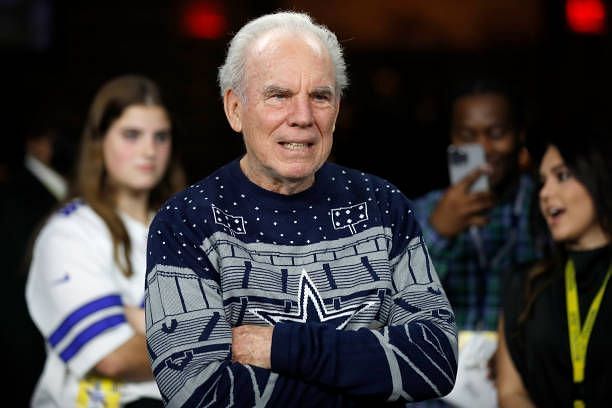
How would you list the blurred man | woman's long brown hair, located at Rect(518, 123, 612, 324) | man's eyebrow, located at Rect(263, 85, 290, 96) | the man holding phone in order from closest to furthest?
man's eyebrow, located at Rect(263, 85, 290, 96) → woman's long brown hair, located at Rect(518, 123, 612, 324) → the man holding phone → the blurred man

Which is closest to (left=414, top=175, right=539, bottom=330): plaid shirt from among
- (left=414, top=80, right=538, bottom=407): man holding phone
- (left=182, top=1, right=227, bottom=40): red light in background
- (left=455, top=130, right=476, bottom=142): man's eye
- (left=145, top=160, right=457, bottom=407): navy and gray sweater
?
(left=414, top=80, right=538, bottom=407): man holding phone

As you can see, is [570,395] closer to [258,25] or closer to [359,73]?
[258,25]

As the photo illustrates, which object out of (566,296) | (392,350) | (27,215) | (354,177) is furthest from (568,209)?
(27,215)

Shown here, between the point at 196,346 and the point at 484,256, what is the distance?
2058 millimetres

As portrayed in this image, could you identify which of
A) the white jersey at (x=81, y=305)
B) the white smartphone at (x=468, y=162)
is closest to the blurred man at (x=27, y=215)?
the white jersey at (x=81, y=305)

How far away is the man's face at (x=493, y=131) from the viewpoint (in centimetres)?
432

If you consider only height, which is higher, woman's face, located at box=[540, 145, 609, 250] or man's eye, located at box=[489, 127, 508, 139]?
man's eye, located at box=[489, 127, 508, 139]

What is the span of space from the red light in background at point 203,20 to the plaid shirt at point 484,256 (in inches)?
181

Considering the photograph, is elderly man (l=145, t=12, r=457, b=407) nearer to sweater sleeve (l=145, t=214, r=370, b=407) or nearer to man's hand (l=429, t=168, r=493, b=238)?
sweater sleeve (l=145, t=214, r=370, b=407)

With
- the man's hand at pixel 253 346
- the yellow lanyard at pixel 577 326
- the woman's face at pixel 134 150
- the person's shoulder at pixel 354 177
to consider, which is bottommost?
the yellow lanyard at pixel 577 326

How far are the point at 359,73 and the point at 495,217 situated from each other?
15.5ft

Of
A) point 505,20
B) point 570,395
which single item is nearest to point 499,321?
point 570,395

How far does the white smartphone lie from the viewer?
4.16 metres

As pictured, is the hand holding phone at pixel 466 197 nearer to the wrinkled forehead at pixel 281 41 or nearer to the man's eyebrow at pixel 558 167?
the man's eyebrow at pixel 558 167
